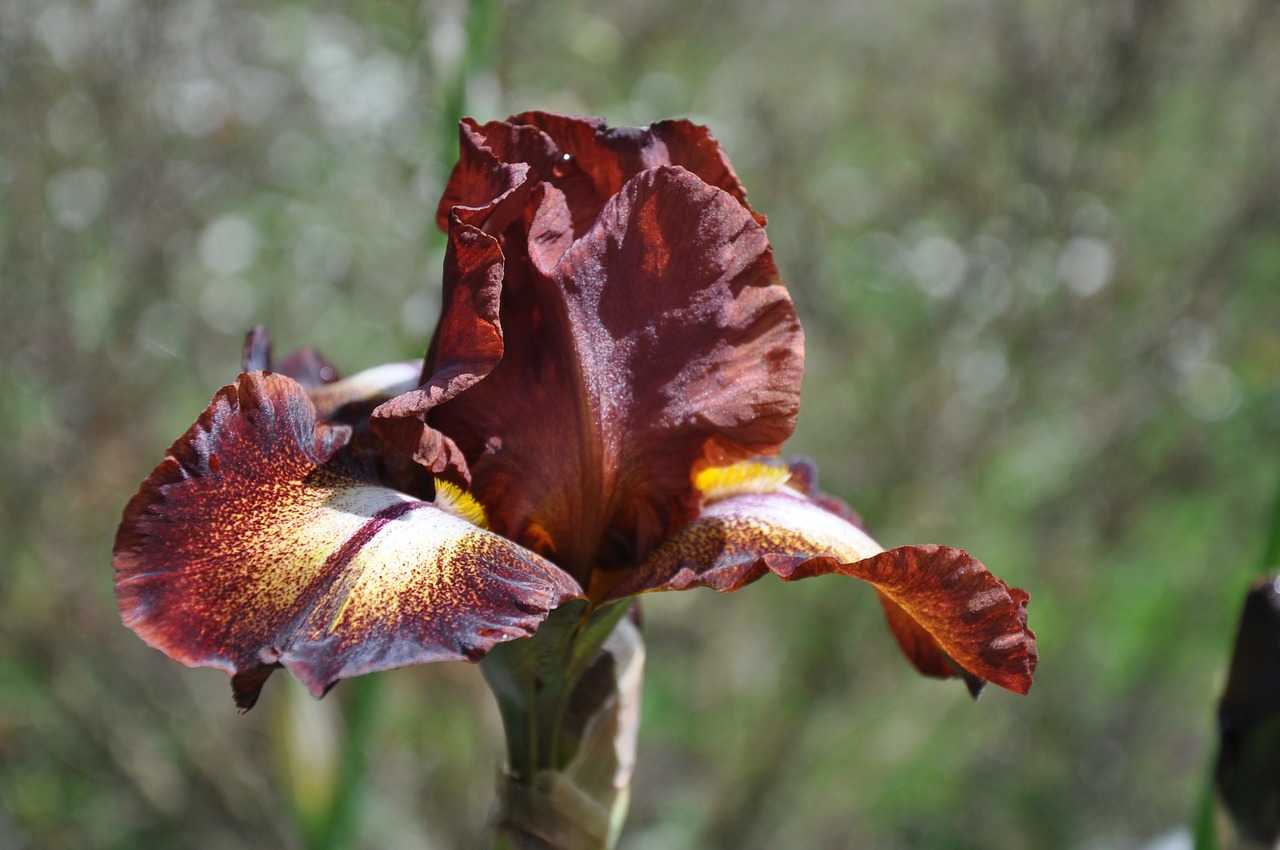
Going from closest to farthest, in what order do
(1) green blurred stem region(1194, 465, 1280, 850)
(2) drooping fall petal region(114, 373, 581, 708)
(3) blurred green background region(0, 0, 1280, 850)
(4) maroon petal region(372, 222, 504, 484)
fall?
1. (2) drooping fall petal region(114, 373, 581, 708)
2. (4) maroon petal region(372, 222, 504, 484)
3. (1) green blurred stem region(1194, 465, 1280, 850)
4. (3) blurred green background region(0, 0, 1280, 850)

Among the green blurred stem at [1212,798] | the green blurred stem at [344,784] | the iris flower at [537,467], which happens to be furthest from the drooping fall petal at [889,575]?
the green blurred stem at [344,784]

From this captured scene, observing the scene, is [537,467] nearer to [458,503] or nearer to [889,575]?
[458,503]

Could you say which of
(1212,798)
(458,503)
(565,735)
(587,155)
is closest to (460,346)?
(458,503)

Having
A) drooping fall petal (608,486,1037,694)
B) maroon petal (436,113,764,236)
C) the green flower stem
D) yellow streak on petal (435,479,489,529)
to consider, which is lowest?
the green flower stem

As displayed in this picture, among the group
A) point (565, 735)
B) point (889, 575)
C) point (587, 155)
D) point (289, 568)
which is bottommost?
point (565, 735)

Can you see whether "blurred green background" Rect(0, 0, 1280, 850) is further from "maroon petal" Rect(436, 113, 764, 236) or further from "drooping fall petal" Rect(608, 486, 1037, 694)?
"drooping fall petal" Rect(608, 486, 1037, 694)

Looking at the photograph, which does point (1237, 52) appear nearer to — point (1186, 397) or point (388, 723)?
point (1186, 397)

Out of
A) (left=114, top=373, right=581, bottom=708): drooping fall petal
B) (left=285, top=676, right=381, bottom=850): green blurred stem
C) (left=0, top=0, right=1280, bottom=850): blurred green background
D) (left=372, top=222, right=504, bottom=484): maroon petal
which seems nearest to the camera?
(left=114, top=373, right=581, bottom=708): drooping fall petal

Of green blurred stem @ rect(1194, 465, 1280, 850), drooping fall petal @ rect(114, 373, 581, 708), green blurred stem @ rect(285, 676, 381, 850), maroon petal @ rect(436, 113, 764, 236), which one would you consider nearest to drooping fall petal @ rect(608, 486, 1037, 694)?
drooping fall petal @ rect(114, 373, 581, 708)
